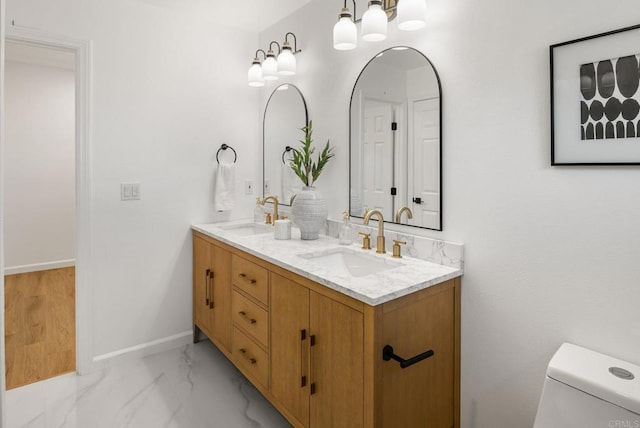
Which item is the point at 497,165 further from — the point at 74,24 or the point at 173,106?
the point at 74,24

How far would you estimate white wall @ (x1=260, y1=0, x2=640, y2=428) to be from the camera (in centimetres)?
121

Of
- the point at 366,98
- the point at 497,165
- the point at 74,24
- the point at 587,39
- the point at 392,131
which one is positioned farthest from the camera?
the point at 74,24

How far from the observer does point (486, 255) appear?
154cm

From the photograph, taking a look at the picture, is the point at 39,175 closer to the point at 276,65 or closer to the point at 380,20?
the point at 276,65

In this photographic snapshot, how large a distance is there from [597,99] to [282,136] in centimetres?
186

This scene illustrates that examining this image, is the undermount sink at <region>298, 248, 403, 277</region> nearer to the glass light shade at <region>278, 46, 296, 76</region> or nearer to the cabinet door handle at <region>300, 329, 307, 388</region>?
the cabinet door handle at <region>300, 329, 307, 388</region>

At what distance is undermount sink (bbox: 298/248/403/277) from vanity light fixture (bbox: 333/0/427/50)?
98 cm

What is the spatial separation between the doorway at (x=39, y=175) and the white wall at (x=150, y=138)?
65.1 inches

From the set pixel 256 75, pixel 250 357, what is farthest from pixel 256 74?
pixel 250 357

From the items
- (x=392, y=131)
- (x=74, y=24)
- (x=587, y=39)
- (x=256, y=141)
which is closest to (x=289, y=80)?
(x=256, y=141)

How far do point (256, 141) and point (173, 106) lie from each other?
0.63 m

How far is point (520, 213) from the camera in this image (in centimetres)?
142

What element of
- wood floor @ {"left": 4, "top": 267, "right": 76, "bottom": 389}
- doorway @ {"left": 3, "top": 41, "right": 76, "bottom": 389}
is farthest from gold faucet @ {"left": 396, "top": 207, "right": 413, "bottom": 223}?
doorway @ {"left": 3, "top": 41, "right": 76, "bottom": 389}

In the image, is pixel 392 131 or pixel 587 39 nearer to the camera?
pixel 587 39
